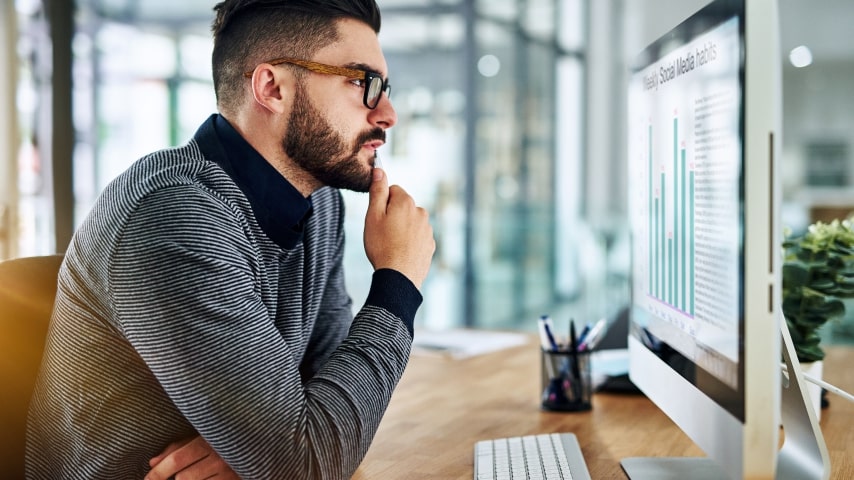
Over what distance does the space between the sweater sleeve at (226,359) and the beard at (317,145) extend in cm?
23

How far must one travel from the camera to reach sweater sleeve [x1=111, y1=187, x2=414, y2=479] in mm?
930

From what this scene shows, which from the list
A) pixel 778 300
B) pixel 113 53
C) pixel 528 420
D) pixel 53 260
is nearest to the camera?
pixel 778 300

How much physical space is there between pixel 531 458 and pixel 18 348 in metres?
0.76

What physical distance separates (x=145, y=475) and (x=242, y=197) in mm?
382

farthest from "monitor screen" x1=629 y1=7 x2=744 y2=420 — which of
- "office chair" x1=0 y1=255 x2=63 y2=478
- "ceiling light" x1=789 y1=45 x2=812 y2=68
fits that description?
"ceiling light" x1=789 y1=45 x2=812 y2=68

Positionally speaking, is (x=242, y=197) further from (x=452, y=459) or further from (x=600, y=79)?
(x=600, y=79)

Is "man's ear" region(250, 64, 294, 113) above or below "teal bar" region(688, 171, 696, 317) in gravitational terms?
above

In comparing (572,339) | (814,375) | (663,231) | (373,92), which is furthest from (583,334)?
(373,92)

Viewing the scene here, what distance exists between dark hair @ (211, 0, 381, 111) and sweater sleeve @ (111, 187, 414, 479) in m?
0.30

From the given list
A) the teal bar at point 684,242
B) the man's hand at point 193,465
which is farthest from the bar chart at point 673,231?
the man's hand at point 193,465

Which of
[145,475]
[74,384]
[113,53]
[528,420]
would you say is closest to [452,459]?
[528,420]

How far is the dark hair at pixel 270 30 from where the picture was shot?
48.8 inches

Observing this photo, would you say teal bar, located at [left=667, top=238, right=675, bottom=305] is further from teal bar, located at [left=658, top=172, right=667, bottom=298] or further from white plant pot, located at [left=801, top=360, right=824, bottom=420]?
white plant pot, located at [left=801, top=360, right=824, bottom=420]

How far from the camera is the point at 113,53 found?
4867mm
